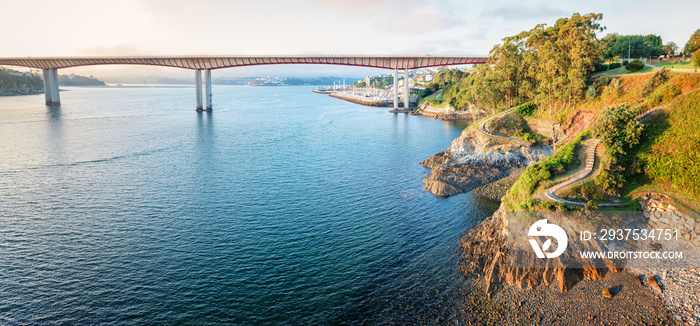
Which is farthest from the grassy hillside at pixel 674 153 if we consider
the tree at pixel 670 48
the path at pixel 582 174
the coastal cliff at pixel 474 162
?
the tree at pixel 670 48

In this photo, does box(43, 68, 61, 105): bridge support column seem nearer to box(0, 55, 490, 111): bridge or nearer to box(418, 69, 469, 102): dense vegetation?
box(0, 55, 490, 111): bridge

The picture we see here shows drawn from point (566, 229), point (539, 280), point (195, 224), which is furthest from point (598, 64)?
point (195, 224)

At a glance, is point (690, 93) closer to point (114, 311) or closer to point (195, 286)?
point (195, 286)

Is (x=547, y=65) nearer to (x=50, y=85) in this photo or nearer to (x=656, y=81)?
(x=656, y=81)

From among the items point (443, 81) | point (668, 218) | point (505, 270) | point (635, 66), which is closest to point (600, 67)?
point (635, 66)

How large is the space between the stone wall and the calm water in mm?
13029

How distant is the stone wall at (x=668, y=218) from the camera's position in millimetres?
25734

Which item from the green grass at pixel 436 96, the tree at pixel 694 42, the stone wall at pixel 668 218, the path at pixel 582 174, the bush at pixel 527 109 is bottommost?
the stone wall at pixel 668 218

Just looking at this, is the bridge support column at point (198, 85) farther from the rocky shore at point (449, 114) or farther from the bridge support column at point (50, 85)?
the rocky shore at point (449, 114)

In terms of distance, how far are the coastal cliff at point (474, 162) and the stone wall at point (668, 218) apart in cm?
1839

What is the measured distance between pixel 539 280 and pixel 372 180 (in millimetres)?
26583

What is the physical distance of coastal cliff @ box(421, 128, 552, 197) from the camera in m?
45.4

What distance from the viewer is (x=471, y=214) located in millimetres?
37406

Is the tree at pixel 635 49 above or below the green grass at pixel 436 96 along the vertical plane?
above
